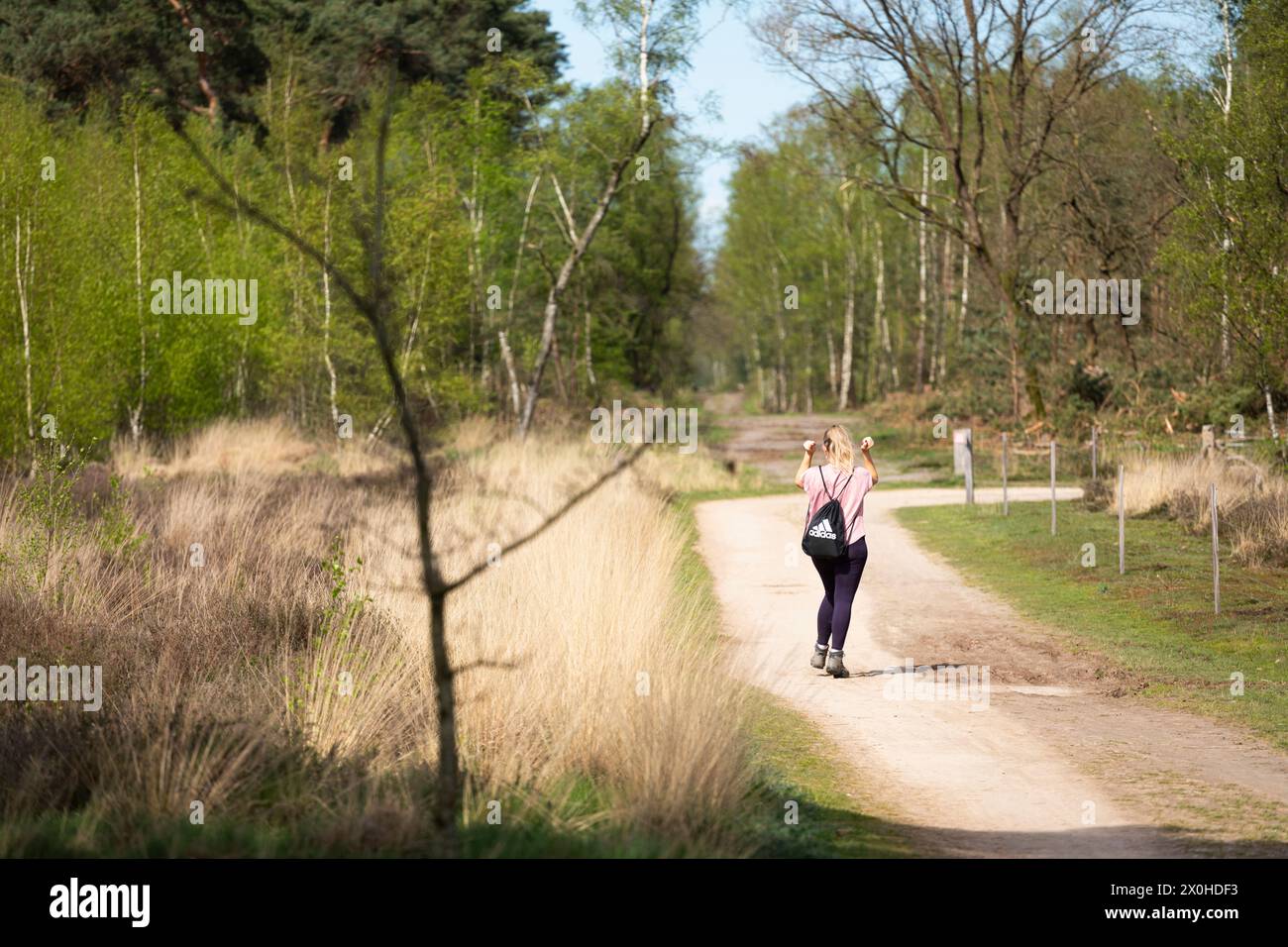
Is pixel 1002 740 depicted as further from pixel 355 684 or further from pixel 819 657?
pixel 355 684

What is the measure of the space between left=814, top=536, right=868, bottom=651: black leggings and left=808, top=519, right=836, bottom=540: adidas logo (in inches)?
7.5

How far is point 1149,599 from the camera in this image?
14.1m

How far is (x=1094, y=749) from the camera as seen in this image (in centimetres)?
841

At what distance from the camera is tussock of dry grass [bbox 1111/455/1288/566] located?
51.3ft

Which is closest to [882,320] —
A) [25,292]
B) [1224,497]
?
[1224,497]

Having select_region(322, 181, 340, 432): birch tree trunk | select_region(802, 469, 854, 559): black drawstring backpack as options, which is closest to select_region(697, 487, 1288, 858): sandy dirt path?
select_region(802, 469, 854, 559): black drawstring backpack

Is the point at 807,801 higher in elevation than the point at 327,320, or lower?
lower

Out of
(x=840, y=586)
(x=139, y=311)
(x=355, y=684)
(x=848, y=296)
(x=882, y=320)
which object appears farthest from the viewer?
(x=848, y=296)

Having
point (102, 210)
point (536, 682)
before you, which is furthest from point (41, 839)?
point (102, 210)

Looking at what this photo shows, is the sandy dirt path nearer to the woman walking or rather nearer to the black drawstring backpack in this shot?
the woman walking

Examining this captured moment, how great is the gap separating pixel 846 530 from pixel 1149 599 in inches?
198

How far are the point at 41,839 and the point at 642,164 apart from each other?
29.3 metres

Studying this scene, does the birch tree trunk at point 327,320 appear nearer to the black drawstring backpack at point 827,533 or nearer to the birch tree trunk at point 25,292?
the birch tree trunk at point 25,292
